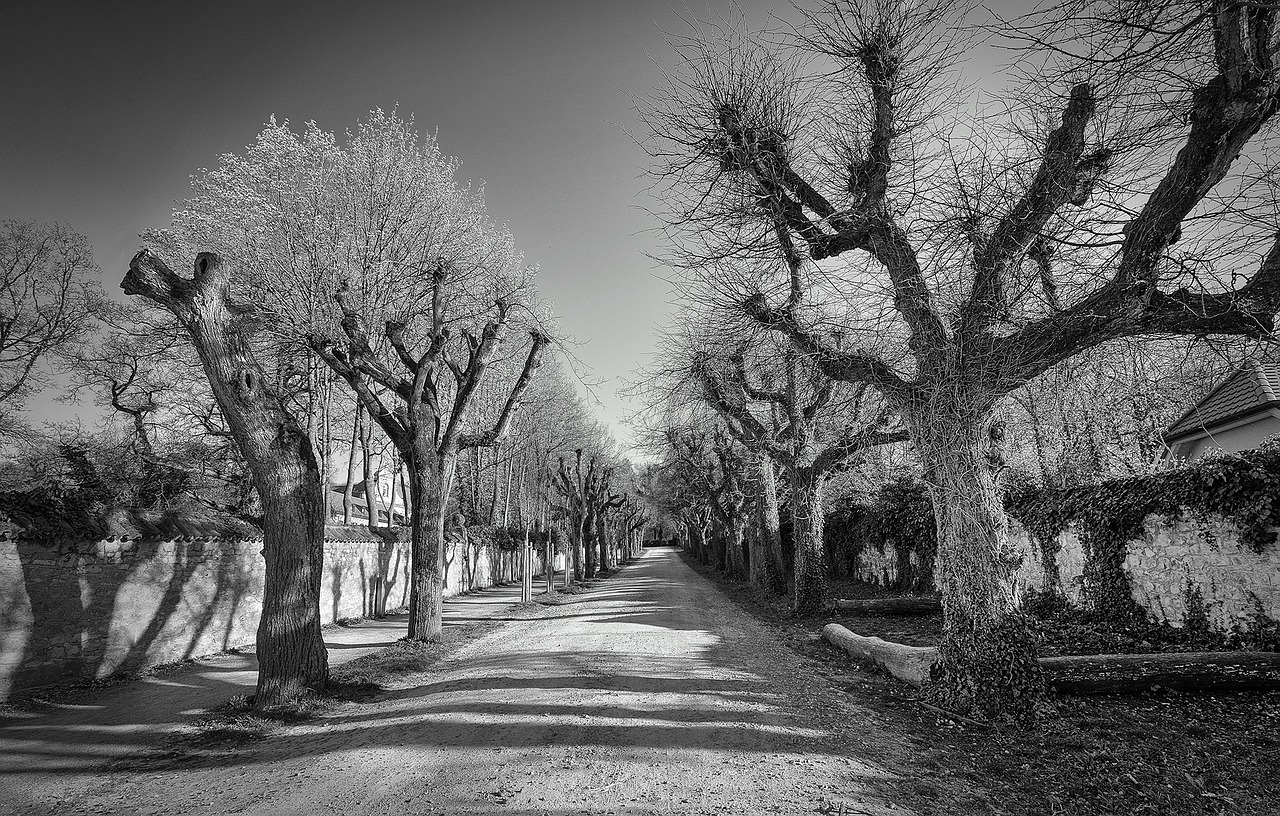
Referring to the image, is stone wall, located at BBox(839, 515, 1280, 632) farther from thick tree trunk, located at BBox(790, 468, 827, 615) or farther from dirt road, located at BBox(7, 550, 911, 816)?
thick tree trunk, located at BBox(790, 468, 827, 615)

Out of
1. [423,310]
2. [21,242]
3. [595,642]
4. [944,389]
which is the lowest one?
[595,642]

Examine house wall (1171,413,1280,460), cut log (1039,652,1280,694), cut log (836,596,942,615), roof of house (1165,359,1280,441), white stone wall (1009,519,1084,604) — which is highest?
roof of house (1165,359,1280,441)

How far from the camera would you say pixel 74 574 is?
723 cm

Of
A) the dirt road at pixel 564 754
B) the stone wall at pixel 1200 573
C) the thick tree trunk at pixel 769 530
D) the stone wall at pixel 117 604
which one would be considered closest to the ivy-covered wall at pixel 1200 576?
the stone wall at pixel 1200 573

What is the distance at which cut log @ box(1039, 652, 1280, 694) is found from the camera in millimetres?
5257

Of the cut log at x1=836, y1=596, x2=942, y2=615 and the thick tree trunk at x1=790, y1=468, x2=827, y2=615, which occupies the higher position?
the thick tree trunk at x1=790, y1=468, x2=827, y2=615

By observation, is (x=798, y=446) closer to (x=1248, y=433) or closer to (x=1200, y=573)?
(x=1200, y=573)

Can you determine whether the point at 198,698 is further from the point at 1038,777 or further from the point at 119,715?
the point at 1038,777

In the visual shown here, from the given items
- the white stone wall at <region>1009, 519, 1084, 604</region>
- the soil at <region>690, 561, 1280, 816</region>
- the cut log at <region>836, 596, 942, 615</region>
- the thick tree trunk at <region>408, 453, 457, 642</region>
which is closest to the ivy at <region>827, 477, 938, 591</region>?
the cut log at <region>836, 596, 942, 615</region>

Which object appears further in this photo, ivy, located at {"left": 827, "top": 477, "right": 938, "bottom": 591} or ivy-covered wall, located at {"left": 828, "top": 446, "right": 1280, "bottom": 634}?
ivy, located at {"left": 827, "top": 477, "right": 938, "bottom": 591}

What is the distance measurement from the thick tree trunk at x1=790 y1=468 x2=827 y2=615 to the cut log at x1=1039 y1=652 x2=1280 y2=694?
7.26 meters

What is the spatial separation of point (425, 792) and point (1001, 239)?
6242 millimetres

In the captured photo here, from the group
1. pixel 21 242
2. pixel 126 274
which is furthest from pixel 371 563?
pixel 21 242

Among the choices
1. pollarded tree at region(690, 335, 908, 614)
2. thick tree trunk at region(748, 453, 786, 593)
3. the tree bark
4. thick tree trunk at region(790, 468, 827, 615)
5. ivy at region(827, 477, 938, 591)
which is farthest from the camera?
the tree bark
